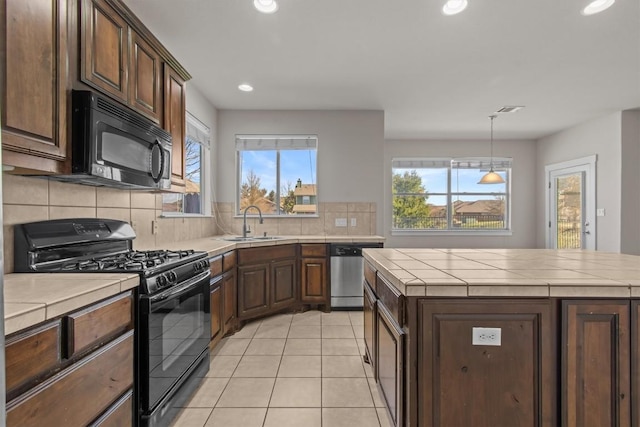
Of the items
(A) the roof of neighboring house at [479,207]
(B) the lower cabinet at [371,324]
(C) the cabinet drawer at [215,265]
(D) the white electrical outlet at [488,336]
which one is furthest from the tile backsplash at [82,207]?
(A) the roof of neighboring house at [479,207]

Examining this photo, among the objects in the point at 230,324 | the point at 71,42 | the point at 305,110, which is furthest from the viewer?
the point at 305,110

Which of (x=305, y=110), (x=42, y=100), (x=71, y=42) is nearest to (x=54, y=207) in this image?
(x=42, y=100)

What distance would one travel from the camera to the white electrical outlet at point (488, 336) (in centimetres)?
119

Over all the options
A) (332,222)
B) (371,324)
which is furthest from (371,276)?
(332,222)

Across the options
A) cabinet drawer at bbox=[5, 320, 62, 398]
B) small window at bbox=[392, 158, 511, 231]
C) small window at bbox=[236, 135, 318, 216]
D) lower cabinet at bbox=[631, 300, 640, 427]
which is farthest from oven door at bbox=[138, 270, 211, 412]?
small window at bbox=[392, 158, 511, 231]

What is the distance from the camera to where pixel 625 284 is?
1173 mm

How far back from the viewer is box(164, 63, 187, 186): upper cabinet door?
2.39m

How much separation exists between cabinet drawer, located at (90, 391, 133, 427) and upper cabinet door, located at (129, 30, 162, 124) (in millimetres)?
1608

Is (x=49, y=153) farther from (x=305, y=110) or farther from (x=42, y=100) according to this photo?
(x=305, y=110)

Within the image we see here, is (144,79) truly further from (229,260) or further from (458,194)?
(458,194)

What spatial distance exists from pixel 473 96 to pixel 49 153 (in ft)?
13.5

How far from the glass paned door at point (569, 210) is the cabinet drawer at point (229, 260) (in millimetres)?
5429

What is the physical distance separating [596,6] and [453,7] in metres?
0.98

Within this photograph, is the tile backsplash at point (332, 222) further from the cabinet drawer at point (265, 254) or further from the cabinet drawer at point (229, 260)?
the cabinet drawer at point (229, 260)
